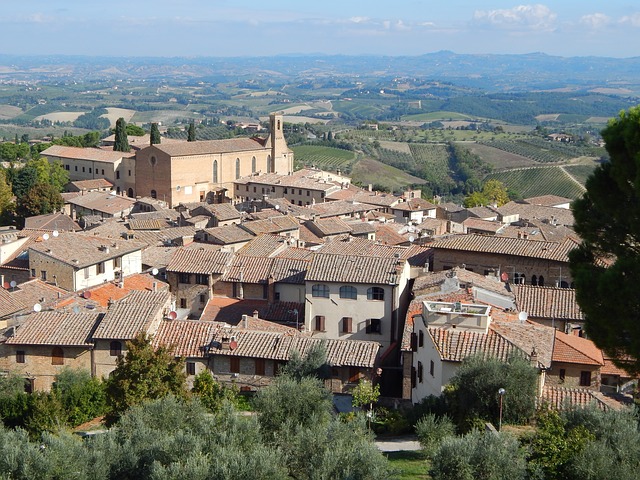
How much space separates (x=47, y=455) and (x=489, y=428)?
820cm

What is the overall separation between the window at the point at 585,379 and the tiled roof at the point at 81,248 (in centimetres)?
2021

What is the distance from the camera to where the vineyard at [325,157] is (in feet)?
373

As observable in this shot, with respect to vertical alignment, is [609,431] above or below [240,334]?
above

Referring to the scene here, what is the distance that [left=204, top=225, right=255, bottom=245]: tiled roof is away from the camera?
39.7m

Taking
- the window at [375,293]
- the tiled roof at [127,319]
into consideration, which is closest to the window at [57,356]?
the tiled roof at [127,319]

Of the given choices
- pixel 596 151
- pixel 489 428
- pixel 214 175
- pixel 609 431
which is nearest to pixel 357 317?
pixel 489 428

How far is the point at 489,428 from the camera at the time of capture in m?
16.7

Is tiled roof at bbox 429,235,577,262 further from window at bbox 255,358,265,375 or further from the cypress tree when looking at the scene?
the cypress tree

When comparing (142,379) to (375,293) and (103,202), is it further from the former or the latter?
(103,202)

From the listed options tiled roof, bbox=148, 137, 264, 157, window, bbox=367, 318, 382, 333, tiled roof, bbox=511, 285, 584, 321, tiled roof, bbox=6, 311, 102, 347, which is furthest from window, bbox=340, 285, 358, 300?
tiled roof, bbox=148, 137, 264, 157

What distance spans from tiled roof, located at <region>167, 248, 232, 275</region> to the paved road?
534 inches

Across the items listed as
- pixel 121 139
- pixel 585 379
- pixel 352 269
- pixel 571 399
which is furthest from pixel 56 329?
pixel 121 139

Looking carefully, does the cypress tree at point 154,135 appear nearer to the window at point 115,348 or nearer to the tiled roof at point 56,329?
the tiled roof at point 56,329

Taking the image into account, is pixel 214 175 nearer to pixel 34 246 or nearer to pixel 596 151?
pixel 34 246
